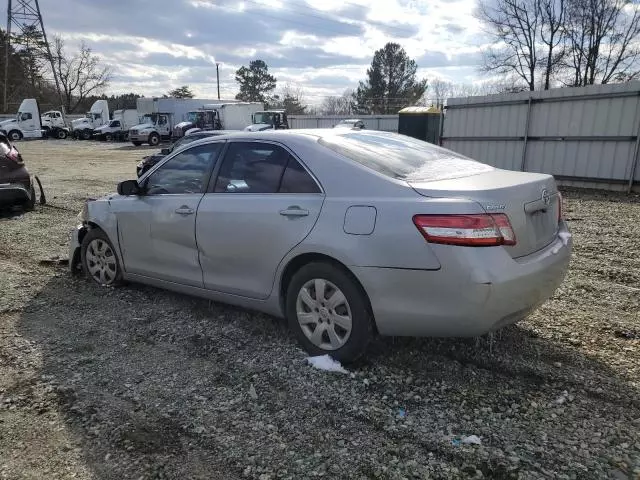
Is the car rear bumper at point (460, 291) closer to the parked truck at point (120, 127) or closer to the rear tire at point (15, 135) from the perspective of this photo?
the parked truck at point (120, 127)

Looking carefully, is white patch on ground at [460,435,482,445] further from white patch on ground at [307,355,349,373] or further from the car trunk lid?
the car trunk lid

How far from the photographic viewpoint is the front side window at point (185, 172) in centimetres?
412

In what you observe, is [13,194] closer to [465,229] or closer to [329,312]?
[329,312]

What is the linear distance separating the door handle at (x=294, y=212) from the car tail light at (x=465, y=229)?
83cm

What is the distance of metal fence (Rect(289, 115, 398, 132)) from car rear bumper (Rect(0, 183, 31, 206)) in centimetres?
2458

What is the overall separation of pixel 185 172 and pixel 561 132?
11363mm

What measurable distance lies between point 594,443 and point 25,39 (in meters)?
73.3

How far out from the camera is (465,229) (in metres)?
2.77

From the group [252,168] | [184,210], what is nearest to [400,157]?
[252,168]

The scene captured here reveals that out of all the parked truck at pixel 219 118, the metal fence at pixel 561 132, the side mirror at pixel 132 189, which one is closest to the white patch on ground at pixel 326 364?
the side mirror at pixel 132 189

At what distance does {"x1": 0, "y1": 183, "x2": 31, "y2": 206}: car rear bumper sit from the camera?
8.68 m

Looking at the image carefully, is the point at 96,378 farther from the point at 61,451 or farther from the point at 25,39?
the point at 25,39

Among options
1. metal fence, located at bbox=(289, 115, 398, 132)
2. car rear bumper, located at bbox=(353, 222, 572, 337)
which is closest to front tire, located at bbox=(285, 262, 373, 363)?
car rear bumper, located at bbox=(353, 222, 572, 337)

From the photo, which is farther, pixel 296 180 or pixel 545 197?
pixel 296 180
